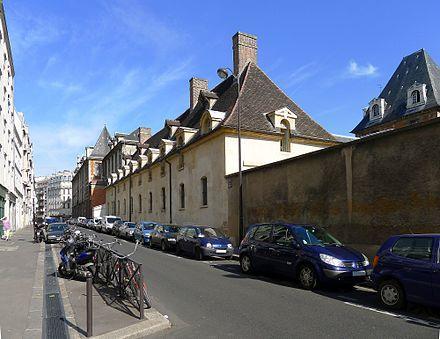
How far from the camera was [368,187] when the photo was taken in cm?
1332

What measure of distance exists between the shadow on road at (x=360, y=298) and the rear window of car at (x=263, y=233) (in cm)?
103

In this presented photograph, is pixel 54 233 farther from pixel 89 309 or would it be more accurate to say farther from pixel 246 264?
pixel 89 309

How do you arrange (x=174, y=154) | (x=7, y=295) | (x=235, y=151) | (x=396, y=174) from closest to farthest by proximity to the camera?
(x=7, y=295) < (x=396, y=174) < (x=235, y=151) < (x=174, y=154)

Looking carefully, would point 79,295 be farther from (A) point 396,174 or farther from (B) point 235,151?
(B) point 235,151

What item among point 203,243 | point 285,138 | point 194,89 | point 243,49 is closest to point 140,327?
point 203,243

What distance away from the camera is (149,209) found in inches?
1574

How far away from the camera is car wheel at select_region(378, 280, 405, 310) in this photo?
766 cm

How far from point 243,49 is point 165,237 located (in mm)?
15812

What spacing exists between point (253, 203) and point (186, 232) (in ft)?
12.2

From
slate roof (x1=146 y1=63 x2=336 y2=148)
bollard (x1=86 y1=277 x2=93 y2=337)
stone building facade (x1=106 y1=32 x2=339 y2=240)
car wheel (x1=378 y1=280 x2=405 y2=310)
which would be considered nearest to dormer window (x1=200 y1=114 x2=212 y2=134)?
stone building facade (x1=106 y1=32 x2=339 y2=240)

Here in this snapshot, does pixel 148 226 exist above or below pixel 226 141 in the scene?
below

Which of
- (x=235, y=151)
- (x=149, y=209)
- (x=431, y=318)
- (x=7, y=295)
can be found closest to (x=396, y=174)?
(x=431, y=318)

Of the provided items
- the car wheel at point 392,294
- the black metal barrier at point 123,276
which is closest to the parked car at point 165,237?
the black metal barrier at point 123,276

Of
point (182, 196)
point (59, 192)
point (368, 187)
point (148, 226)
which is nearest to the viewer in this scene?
point (368, 187)
